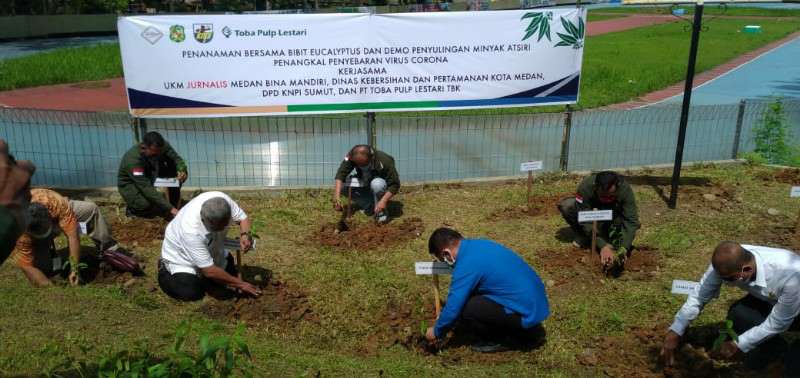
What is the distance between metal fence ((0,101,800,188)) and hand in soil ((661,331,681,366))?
16.0 ft

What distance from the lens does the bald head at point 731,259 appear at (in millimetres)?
3742

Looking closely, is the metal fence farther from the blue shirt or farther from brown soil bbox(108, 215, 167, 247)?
the blue shirt

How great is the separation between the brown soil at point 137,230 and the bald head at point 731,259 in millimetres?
5312

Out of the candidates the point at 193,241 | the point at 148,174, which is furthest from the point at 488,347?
the point at 148,174

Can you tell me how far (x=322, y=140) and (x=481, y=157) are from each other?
109 inches

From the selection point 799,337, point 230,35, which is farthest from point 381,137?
point 799,337

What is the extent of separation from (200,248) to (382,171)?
2753 mm

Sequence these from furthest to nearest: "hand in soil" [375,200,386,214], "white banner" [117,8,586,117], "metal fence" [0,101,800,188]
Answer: "metal fence" [0,101,800,188]
"white banner" [117,8,586,117]
"hand in soil" [375,200,386,214]

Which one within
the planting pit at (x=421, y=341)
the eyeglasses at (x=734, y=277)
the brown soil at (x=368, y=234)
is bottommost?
the planting pit at (x=421, y=341)

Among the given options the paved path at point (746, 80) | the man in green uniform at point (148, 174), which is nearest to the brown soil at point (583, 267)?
the man in green uniform at point (148, 174)

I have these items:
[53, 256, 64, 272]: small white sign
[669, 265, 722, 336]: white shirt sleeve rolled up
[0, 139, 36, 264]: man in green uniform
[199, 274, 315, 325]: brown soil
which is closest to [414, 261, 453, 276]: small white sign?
[199, 274, 315, 325]: brown soil

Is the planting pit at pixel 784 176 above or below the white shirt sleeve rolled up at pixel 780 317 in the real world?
below

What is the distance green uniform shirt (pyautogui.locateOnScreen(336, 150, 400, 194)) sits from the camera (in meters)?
7.05

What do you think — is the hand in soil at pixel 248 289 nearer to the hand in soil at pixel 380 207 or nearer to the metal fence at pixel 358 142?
the hand in soil at pixel 380 207
